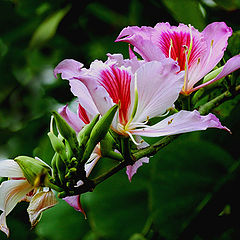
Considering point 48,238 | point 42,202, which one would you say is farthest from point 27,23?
point 42,202

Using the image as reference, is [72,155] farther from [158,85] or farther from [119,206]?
[119,206]

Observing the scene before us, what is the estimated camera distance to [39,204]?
1.69ft

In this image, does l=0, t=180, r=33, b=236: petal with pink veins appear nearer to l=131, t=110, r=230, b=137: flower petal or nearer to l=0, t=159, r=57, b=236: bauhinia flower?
l=0, t=159, r=57, b=236: bauhinia flower

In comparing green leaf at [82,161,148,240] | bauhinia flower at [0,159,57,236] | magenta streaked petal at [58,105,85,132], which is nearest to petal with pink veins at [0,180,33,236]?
bauhinia flower at [0,159,57,236]

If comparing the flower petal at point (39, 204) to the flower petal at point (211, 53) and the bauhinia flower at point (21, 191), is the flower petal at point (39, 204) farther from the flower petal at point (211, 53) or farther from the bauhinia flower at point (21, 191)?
the flower petal at point (211, 53)

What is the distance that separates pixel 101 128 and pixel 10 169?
0.11 metres

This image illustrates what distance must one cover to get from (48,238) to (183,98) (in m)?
0.72

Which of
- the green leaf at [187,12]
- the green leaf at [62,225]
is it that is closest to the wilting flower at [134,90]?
the green leaf at [187,12]

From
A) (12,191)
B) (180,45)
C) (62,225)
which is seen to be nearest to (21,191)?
(12,191)

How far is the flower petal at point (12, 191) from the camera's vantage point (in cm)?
53

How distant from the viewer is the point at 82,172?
0.53 m

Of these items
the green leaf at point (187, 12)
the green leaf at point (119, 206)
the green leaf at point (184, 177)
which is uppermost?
the green leaf at point (187, 12)

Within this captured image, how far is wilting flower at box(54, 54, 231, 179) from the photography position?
20.6 inches

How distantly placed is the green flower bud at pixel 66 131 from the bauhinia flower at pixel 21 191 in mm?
41
